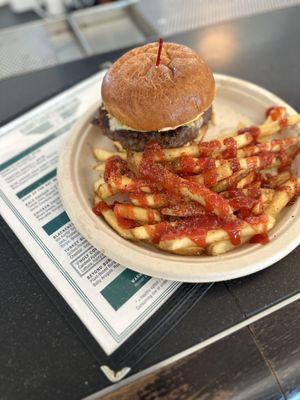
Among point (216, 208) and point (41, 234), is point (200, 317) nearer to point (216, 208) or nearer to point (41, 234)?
point (216, 208)

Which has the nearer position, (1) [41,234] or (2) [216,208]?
(2) [216,208]

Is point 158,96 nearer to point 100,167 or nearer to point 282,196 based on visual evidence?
point 100,167

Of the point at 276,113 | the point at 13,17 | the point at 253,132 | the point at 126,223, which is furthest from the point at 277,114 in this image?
the point at 13,17

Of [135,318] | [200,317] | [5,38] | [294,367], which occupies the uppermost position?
[5,38]

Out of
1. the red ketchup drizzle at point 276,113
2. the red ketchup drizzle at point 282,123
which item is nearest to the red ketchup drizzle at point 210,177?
the red ketchup drizzle at point 282,123

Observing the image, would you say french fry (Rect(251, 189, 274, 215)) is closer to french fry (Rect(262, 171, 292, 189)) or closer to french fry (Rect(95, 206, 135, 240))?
french fry (Rect(262, 171, 292, 189))

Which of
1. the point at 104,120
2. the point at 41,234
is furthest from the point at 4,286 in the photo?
the point at 104,120

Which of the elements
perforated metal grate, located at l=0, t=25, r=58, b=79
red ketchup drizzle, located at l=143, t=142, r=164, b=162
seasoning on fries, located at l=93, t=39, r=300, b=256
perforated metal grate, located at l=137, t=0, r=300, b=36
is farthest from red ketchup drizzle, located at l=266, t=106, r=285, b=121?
perforated metal grate, located at l=0, t=25, r=58, b=79

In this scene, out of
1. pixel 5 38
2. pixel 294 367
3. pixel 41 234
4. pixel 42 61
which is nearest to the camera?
pixel 294 367
